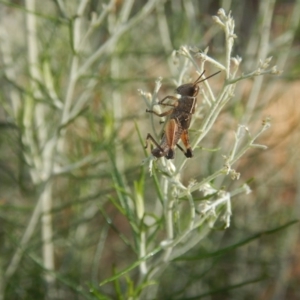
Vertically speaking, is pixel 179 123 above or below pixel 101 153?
below

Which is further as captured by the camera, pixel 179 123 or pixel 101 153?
pixel 101 153

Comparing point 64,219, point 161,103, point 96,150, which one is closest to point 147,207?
point 64,219

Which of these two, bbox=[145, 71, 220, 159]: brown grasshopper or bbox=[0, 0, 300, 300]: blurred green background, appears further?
bbox=[0, 0, 300, 300]: blurred green background

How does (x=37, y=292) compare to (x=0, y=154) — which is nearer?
(x=37, y=292)

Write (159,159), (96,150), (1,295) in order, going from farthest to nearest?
(1,295) → (96,150) → (159,159)

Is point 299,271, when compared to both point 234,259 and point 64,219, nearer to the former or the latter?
point 234,259

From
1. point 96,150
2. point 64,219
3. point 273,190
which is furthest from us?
point 273,190

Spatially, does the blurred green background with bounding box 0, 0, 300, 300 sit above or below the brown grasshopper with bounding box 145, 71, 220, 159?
above

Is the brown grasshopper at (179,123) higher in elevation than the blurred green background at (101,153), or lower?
lower

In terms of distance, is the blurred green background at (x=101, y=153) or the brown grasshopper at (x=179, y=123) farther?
the blurred green background at (x=101, y=153)

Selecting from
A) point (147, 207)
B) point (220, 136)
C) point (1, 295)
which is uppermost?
point (147, 207)

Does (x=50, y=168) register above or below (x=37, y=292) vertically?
above
